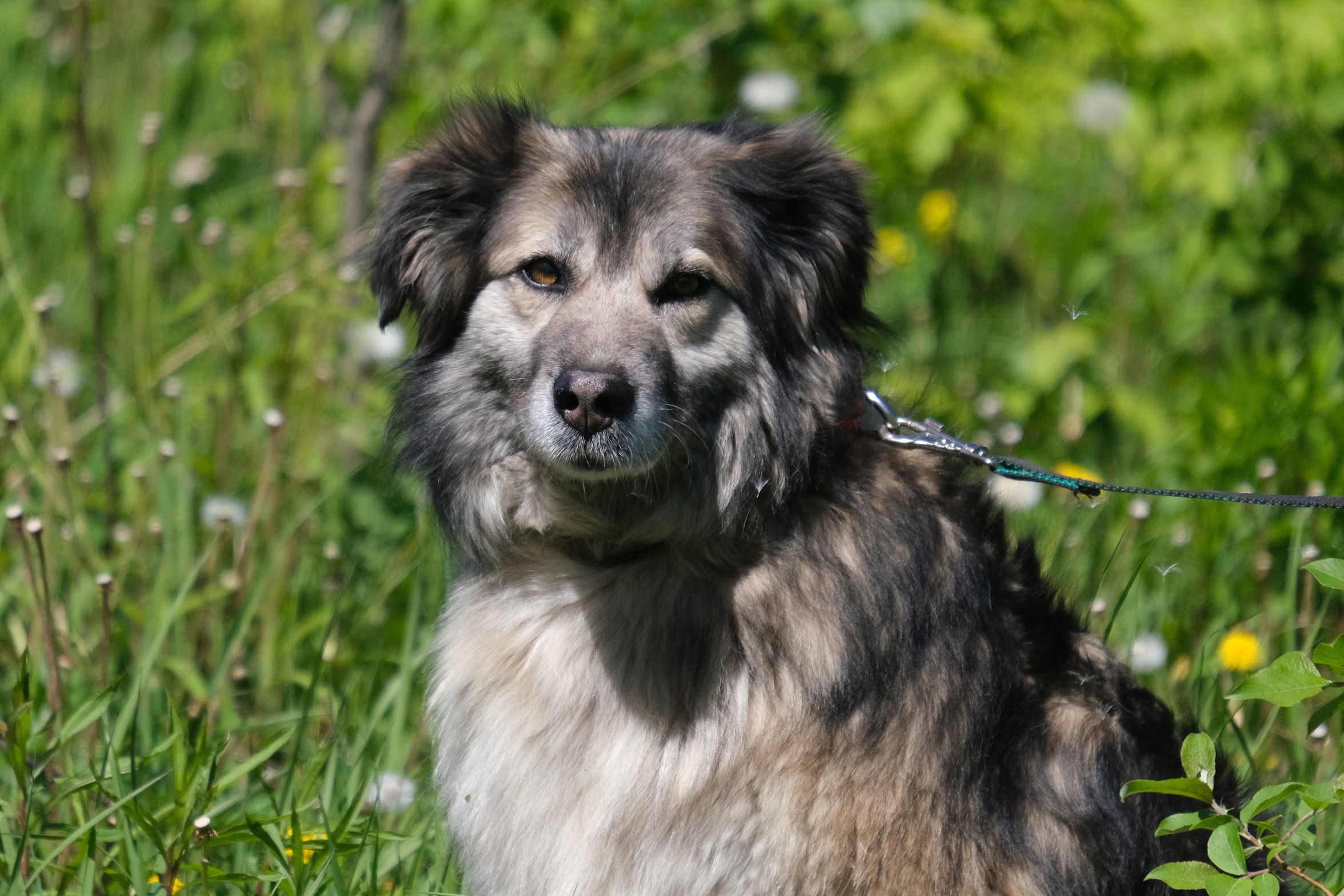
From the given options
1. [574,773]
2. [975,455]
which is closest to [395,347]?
[574,773]

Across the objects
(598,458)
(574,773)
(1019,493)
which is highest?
(598,458)

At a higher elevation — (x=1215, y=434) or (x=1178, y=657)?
(x=1215, y=434)

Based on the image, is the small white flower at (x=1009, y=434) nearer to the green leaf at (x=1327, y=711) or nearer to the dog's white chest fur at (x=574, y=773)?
the dog's white chest fur at (x=574, y=773)

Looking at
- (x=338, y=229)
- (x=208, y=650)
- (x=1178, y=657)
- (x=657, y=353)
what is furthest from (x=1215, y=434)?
(x=338, y=229)

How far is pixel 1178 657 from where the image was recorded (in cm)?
384

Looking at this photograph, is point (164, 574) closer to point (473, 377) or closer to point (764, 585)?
point (473, 377)

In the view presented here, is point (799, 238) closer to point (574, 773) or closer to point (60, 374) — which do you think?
point (574, 773)

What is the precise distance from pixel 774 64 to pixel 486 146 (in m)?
2.80

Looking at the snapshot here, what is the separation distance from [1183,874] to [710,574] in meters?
1.10

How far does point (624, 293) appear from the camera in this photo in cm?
271

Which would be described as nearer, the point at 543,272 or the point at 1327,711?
the point at 1327,711

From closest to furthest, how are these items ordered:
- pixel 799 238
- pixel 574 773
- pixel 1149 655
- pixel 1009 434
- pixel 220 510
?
pixel 574 773 < pixel 799 238 < pixel 1149 655 < pixel 220 510 < pixel 1009 434

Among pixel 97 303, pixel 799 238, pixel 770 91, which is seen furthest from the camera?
pixel 770 91

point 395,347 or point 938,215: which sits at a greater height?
point 395,347
